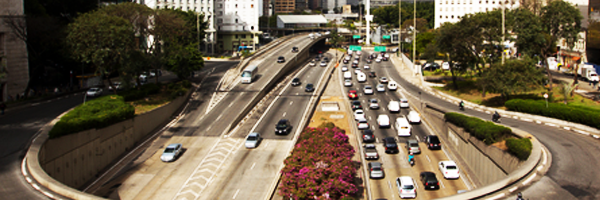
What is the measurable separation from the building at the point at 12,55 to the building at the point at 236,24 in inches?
3579

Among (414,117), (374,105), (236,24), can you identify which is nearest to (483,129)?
(414,117)

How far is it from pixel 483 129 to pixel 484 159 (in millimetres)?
2882

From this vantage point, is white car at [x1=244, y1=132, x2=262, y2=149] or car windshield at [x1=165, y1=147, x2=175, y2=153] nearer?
car windshield at [x1=165, y1=147, x2=175, y2=153]

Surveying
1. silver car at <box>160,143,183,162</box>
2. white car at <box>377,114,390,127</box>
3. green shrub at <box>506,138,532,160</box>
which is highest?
green shrub at <box>506,138,532,160</box>

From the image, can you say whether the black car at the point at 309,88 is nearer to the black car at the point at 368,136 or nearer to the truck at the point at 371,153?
the black car at the point at 368,136

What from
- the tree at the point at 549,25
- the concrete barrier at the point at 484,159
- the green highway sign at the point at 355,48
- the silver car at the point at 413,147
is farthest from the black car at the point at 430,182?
the green highway sign at the point at 355,48

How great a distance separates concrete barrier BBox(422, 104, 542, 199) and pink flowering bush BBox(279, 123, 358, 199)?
379 inches

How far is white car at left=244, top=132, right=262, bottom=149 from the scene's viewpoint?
53.6m

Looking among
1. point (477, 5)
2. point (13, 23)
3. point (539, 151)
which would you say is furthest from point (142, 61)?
point (477, 5)

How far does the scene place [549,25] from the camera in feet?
209

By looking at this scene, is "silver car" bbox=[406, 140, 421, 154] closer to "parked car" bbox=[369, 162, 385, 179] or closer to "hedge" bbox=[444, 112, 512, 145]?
"hedge" bbox=[444, 112, 512, 145]

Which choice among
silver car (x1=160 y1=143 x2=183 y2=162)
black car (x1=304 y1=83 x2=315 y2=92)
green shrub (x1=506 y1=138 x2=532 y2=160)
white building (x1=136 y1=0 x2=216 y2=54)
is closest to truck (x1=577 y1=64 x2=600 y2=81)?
green shrub (x1=506 y1=138 x2=532 y2=160)

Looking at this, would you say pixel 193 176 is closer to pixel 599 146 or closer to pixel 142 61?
pixel 142 61

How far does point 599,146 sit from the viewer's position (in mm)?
39500
